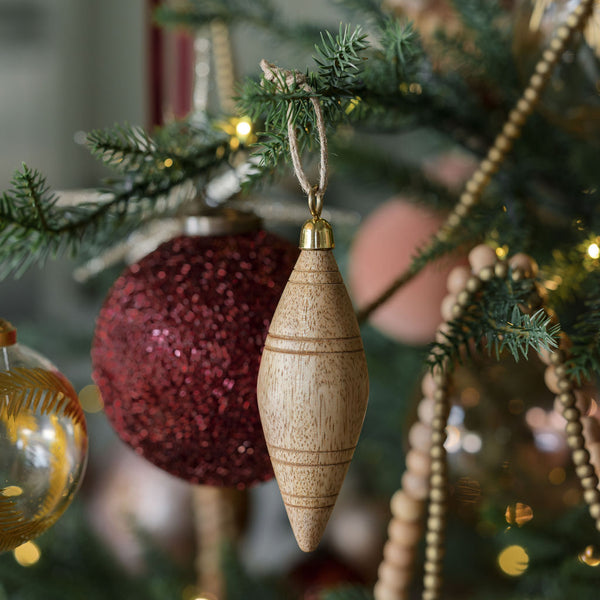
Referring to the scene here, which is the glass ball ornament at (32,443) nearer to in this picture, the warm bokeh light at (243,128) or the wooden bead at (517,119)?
the warm bokeh light at (243,128)

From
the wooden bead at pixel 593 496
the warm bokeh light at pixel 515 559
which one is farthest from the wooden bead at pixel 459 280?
the warm bokeh light at pixel 515 559

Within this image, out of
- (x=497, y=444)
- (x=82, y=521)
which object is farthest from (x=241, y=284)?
(x=82, y=521)

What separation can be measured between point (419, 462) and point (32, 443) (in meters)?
0.17

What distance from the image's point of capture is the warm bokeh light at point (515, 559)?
0.42 metres

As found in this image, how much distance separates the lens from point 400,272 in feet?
1.57

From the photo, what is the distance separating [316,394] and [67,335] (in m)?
0.59

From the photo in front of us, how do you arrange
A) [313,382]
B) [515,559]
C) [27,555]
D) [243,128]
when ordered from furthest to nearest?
[27,555], [515,559], [243,128], [313,382]

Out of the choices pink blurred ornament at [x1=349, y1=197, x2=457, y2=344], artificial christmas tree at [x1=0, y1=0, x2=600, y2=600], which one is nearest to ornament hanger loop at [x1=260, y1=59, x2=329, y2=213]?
artificial christmas tree at [x1=0, y1=0, x2=600, y2=600]

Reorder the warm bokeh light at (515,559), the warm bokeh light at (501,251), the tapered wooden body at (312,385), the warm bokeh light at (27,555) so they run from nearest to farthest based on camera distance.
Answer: the tapered wooden body at (312,385), the warm bokeh light at (501,251), the warm bokeh light at (515,559), the warm bokeh light at (27,555)

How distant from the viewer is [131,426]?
11.5 inches

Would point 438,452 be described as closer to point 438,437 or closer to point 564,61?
point 438,437

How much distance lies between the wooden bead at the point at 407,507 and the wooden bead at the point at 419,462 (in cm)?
1

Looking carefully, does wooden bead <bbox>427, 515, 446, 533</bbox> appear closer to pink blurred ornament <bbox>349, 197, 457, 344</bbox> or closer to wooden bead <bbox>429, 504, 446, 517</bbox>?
wooden bead <bbox>429, 504, 446, 517</bbox>

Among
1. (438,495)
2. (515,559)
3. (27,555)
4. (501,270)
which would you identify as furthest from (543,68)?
(27,555)
